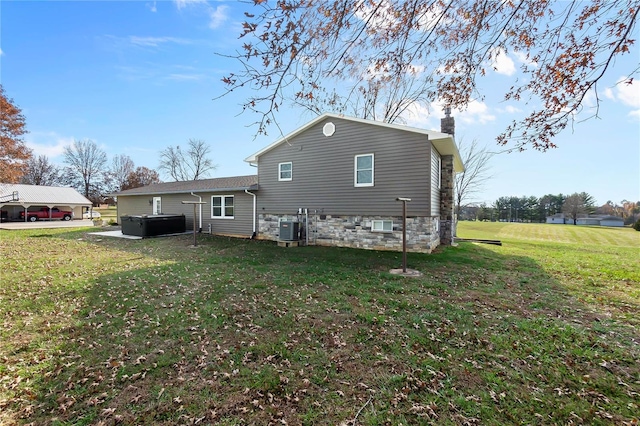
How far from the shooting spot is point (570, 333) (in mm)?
3832

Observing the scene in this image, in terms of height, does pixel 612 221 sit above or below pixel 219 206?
below

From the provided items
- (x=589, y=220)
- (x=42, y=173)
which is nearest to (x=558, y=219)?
(x=589, y=220)

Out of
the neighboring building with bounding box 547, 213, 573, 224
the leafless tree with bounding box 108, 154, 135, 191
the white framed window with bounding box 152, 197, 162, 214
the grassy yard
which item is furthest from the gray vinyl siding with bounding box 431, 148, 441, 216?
the neighboring building with bounding box 547, 213, 573, 224

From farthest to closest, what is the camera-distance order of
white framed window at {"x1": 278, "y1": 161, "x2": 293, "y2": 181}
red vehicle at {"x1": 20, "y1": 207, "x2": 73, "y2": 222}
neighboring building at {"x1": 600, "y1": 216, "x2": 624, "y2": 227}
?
neighboring building at {"x1": 600, "y1": 216, "x2": 624, "y2": 227}
red vehicle at {"x1": 20, "y1": 207, "x2": 73, "y2": 222}
white framed window at {"x1": 278, "y1": 161, "x2": 293, "y2": 181}

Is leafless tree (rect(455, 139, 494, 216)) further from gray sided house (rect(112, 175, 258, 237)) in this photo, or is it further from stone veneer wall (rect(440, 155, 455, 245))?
gray sided house (rect(112, 175, 258, 237))

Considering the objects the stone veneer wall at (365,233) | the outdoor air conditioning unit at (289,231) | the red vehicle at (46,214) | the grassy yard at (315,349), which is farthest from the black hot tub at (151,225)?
the red vehicle at (46,214)

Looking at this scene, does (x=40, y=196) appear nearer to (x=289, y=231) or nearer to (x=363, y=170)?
(x=289, y=231)

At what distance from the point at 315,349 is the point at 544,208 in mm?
80326

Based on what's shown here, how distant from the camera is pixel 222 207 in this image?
15328mm

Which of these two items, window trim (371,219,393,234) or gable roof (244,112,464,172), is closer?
gable roof (244,112,464,172)

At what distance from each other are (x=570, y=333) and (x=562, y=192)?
8200 cm

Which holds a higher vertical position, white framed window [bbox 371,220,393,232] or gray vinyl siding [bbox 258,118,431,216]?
gray vinyl siding [bbox 258,118,431,216]

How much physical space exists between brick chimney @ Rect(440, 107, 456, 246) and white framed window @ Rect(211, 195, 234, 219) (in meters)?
10.6

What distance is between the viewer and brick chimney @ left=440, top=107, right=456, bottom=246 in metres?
12.4
